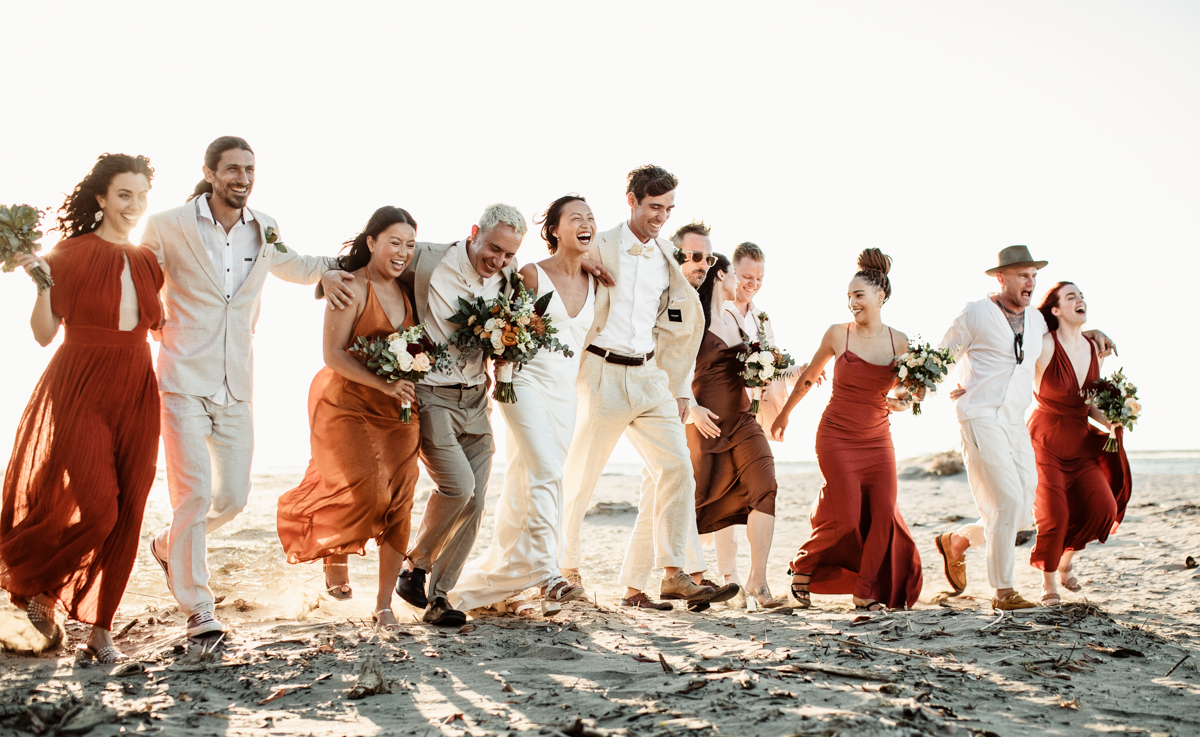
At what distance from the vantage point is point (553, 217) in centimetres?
713

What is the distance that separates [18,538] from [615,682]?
130 inches

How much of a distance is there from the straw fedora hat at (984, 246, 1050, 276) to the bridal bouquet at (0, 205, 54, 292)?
23.5 ft

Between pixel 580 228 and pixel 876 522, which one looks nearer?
pixel 580 228

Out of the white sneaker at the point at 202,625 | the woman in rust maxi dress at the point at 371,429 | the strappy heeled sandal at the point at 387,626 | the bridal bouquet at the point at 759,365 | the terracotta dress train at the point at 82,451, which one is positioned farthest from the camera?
the bridal bouquet at the point at 759,365

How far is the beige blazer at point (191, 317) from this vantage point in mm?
5602

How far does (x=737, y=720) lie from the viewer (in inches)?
153

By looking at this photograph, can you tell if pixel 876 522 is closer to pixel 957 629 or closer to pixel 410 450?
pixel 957 629

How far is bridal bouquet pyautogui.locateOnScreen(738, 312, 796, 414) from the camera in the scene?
26.1ft

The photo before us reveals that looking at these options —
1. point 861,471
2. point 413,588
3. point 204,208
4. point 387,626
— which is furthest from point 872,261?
point 204,208

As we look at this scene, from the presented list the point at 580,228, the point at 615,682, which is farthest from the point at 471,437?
the point at 615,682

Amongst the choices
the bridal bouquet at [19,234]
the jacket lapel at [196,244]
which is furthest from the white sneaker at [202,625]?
the bridal bouquet at [19,234]

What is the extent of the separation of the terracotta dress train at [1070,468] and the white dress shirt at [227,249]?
6.49 meters

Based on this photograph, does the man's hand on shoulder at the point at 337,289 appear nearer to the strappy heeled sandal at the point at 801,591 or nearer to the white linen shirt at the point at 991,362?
the strappy heeled sandal at the point at 801,591

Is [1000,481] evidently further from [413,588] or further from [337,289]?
[337,289]
